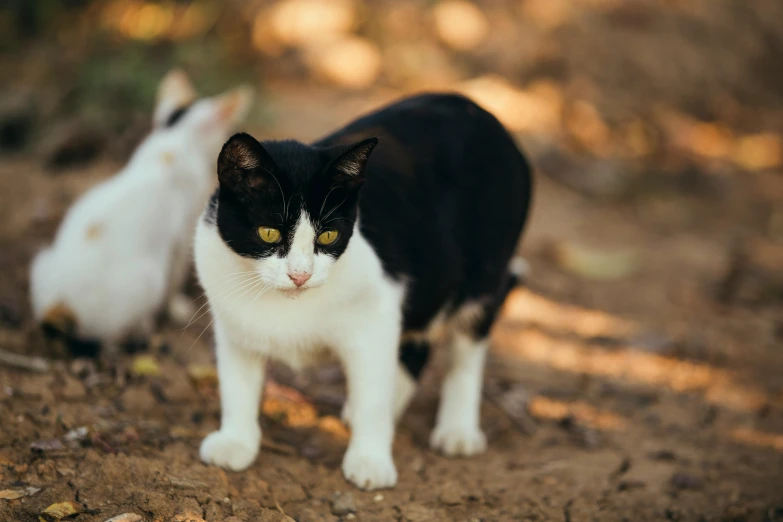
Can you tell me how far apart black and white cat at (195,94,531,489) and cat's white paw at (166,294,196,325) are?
1.30 m

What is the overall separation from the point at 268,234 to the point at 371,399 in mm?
735

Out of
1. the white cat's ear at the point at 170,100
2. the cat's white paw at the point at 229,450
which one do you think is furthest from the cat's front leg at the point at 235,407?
the white cat's ear at the point at 170,100

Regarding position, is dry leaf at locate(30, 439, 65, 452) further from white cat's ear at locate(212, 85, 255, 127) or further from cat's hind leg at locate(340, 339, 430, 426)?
white cat's ear at locate(212, 85, 255, 127)

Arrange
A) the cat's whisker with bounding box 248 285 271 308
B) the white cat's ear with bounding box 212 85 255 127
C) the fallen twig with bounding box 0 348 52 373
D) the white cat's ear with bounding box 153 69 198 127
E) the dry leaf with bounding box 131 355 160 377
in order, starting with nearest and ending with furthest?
the cat's whisker with bounding box 248 285 271 308 → the fallen twig with bounding box 0 348 52 373 → the dry leaf with bounding box 131 355 160 377 → the white cat's ear with bounding box 212 85 255 127 → the white cat's ear with bounding box 153 69 198 127

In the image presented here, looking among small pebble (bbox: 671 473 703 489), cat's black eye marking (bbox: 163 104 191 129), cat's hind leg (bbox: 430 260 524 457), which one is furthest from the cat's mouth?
cat's black eye marking (bbox: 163 104 191 129)

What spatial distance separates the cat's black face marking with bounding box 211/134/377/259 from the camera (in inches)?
89.3

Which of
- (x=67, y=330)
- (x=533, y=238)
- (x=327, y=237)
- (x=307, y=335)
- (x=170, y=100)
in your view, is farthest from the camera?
(x=533, y=238)

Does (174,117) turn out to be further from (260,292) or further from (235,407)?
(260,292)

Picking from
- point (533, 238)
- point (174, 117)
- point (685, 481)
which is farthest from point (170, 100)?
point (685, 481)

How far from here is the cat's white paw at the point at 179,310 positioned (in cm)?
402

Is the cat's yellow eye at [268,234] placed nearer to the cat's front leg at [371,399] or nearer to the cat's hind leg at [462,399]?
the cat's front leg at [371,399]

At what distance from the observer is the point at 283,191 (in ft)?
7.50

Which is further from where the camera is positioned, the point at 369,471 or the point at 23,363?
the point at 23,363

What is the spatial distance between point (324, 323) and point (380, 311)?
22cm
